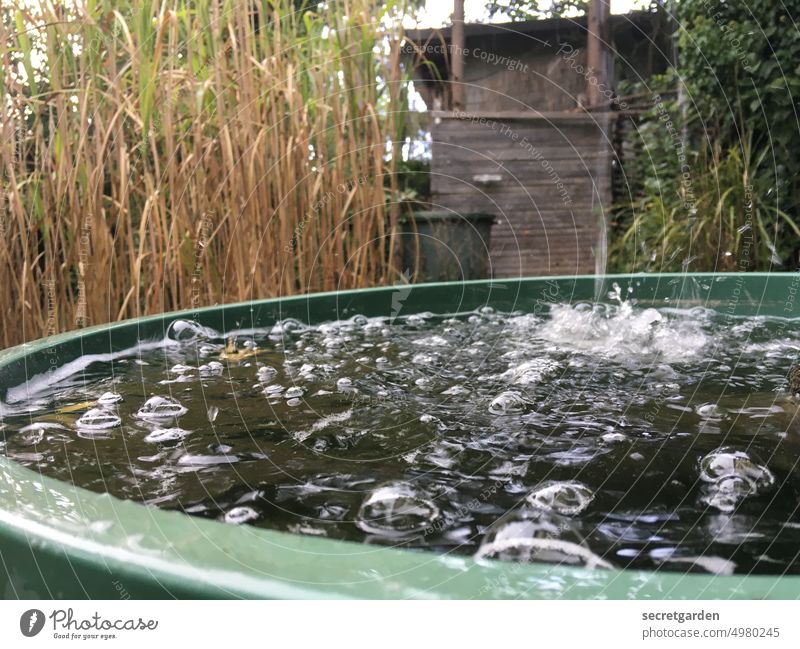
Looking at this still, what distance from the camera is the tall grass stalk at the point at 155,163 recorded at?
1.86 metres

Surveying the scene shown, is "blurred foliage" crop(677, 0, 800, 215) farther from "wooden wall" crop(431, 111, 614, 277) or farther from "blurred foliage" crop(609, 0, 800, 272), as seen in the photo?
"wooden wall" crop(431, 111, 614, 277)

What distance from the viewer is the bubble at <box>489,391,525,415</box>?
0.97m

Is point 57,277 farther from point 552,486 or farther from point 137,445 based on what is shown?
point 552,486

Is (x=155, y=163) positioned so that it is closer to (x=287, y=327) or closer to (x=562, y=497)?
(x=287, y=327)

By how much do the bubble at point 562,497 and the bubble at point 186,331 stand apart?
114 cm

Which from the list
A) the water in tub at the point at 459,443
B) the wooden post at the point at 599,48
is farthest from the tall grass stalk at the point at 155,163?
the wooden post at the point at 599,48

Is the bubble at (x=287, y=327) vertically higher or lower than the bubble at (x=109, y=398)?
lower

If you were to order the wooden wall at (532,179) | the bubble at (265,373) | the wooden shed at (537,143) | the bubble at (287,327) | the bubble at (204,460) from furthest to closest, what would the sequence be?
1. the wooden wall at (532,179)
2. the wooden shed at (537,143)
3. the bubble at (287,327)
4. the bubble at (265,373)
5. the bubble at (204,460)

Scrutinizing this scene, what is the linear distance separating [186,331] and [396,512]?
1.14 m

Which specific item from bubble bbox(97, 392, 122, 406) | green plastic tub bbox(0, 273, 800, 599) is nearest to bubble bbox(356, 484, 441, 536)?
green plastic tub bbox(0, 273, 800, 599)

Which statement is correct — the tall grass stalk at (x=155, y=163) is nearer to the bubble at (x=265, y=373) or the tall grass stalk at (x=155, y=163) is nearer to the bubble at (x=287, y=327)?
the bubble at (x=287, y=327)

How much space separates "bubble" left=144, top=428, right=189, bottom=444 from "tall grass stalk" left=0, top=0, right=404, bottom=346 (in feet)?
3.35

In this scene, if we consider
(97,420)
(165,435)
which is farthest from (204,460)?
(97,420)

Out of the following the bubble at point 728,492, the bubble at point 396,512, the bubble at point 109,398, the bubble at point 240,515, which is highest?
the bubble at point 240,515
